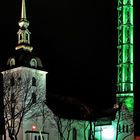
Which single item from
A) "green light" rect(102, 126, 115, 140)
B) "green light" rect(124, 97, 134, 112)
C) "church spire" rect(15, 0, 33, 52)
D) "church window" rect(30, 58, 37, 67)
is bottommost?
"green light" rect(102, 126, 115, 140)

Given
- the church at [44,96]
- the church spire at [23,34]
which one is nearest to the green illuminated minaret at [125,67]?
the church at [44,96]

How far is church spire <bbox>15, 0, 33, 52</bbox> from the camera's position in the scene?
89.2 metres

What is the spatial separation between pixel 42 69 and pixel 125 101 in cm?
1492

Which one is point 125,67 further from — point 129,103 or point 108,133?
point 108,133

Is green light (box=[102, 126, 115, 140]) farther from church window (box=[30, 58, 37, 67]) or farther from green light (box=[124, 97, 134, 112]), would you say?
church window (box=[30, 58, 37, 67])

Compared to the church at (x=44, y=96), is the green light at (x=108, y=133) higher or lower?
lower

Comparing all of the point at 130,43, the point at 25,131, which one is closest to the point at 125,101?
the point at 130,43

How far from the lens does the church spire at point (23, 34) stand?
293 ft

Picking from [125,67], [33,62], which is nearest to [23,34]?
[33,62]

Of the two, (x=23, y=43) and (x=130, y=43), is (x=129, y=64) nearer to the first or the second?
(x=130, y=43)

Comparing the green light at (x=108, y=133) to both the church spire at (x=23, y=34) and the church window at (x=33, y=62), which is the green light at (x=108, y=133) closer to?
the church window at (x=33, y=62)

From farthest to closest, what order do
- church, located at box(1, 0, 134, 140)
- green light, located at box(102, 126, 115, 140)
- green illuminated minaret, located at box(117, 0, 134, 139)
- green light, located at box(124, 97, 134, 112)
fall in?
green light, located at box(102, 126, 115, 140) < green light, located at box(124, 97, 134, 112) < green illuminated minaret, located at box(117, 0, 134, 139) < church, located at box(1, 0, 134, 140)

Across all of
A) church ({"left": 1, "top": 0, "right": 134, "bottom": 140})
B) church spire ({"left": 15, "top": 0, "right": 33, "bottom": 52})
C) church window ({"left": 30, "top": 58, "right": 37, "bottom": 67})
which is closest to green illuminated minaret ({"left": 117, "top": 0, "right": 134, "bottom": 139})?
church ({"left": 1, "top": 0, "right": 134, "bottom": 140})
